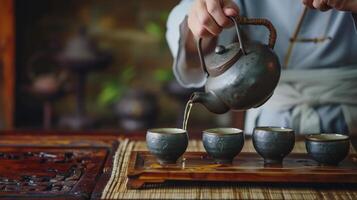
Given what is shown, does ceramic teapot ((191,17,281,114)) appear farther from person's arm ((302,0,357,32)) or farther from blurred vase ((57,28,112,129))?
blurred vase ((57,28,112,129))

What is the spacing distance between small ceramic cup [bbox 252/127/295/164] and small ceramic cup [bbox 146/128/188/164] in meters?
0.17

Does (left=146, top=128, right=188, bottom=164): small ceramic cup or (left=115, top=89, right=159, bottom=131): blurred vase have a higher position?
(left=146, top=128, right=188, bottom=164): small ceramic cup

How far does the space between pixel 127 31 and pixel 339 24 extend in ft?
6.56

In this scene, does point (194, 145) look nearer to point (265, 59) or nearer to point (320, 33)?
point (265, 59)

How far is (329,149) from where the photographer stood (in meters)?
1.37

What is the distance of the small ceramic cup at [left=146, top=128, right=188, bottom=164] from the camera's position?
1.36m

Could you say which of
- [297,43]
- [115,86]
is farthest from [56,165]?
[115,86]

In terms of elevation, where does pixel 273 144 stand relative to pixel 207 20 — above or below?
below

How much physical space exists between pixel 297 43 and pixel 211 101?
658 mm

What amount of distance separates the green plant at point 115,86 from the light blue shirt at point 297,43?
1657 millimetres

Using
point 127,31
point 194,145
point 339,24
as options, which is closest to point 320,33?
point 339,24

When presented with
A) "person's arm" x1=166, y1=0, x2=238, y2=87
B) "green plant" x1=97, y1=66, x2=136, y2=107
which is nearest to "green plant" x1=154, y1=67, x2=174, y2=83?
"green plant" x1=97, y1=66, x2=136, y2=107

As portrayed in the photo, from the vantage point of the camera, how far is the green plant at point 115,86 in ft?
12.1

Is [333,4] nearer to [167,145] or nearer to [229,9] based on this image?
[229,9]
